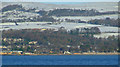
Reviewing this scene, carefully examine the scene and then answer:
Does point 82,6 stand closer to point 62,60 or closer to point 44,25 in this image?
point 44,25

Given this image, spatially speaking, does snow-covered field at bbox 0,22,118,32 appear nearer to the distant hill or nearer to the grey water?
the grey water

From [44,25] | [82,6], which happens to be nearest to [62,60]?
[44,25]

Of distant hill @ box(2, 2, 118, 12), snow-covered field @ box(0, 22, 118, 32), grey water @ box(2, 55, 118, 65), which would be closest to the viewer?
grey water @ box(2, 55, 118, 65)

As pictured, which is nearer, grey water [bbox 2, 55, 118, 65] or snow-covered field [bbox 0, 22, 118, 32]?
grey water [bbox 2, 55, 118, 65]

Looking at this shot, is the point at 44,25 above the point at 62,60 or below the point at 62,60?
below

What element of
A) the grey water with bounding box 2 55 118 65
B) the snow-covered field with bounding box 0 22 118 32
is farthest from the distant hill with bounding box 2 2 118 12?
the grey water with bounding box 2 55 118 65

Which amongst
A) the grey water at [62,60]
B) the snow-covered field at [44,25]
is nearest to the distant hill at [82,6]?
the snow-covered field at [44,25]

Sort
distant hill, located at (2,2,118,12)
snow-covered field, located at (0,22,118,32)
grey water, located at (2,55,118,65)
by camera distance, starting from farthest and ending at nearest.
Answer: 1. distant hill, located at (2,2,118,12)
2. snow-covered field, located at (0,22,118,32)
3. grey water, located at (2,55,118,65)

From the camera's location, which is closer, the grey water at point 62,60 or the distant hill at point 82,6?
the grey water at point 62,60

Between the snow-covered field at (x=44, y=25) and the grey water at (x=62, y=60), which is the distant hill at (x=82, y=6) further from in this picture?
the grey water at (x=62, y=60)

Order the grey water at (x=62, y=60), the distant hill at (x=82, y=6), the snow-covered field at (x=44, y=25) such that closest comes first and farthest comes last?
the grey water at (x=62, y=60) → the snow-covered field at (x=44, y=25) → the distant hill at (x=82, y=6)

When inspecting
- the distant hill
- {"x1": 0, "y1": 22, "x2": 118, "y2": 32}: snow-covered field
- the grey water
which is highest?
the grey water
